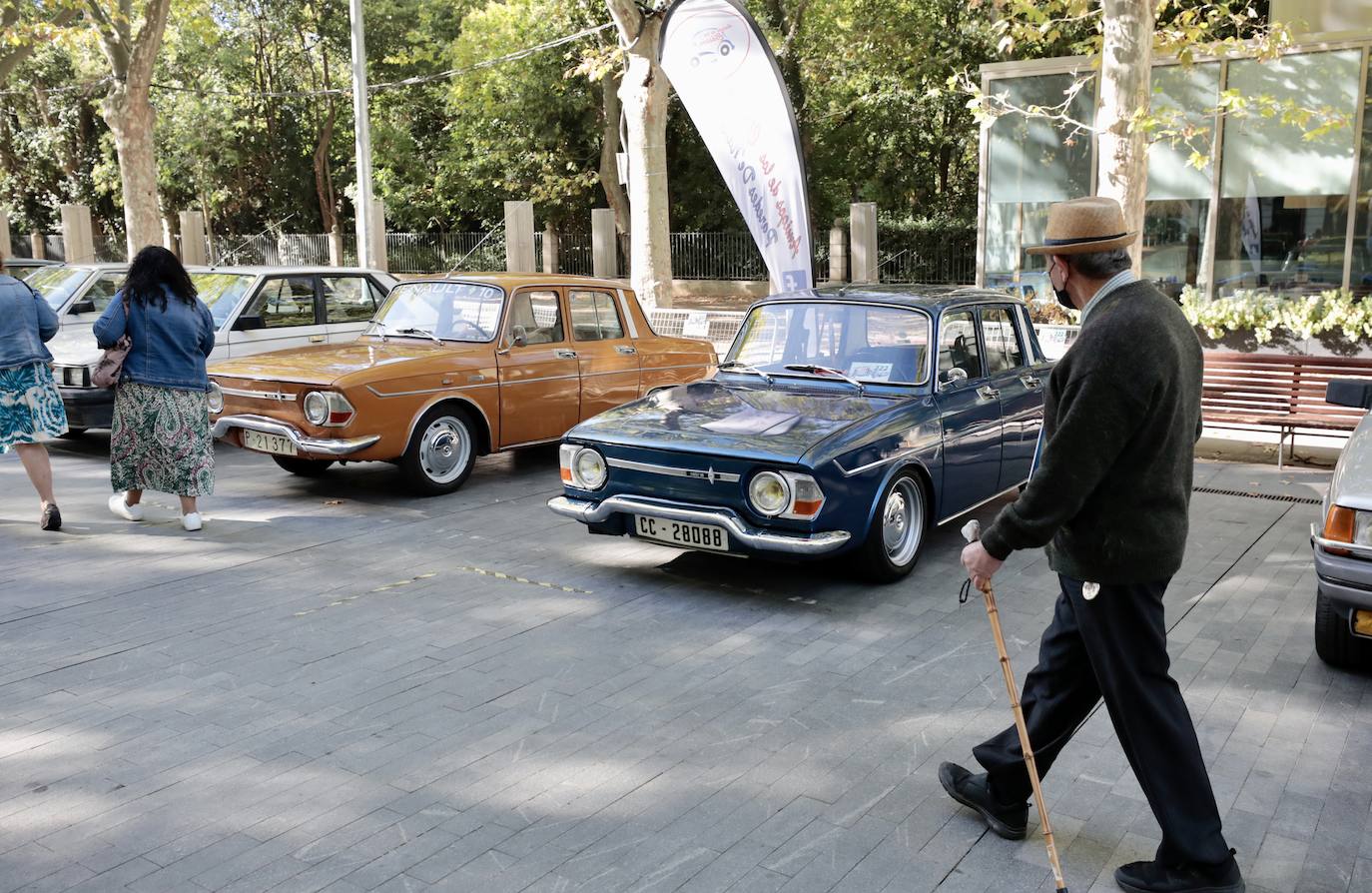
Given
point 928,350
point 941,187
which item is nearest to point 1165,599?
point 928,350

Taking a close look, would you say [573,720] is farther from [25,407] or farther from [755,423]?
[25,407]

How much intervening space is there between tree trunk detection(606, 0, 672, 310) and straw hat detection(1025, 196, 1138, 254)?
48.1ft

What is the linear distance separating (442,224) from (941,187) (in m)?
15.8

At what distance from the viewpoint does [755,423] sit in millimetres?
6625

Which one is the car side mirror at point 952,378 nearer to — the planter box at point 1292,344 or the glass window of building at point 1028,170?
the planter box at point 1292,344

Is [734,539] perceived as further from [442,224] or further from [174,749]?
[442,224]

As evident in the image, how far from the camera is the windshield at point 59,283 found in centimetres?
1188

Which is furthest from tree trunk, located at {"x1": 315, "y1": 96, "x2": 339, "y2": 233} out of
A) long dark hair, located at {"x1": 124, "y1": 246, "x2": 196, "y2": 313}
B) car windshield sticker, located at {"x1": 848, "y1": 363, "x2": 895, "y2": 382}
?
car windshield sticker, located at {"x1": 848, "y1": 363, "x2": 895, "y2": 382}

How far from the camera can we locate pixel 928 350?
285 inches

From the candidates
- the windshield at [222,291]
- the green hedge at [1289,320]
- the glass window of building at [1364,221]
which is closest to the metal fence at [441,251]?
the windshield at [222,291]

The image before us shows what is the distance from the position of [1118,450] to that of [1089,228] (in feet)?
2.20

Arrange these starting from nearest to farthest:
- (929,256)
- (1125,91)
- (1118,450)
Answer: (1118,450), (1125,91), (929,256)

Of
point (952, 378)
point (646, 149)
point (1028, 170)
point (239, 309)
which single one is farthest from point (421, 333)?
point (1028, 170)

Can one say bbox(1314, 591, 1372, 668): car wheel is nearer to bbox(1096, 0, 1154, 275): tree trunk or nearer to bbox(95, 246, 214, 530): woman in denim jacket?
bbox(95, 246, 214, 530): woman in denim jacket
